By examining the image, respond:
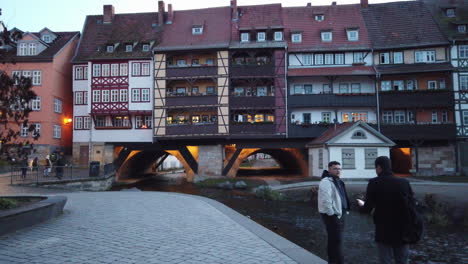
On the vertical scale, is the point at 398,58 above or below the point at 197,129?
above

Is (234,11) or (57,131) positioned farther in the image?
(234,11)

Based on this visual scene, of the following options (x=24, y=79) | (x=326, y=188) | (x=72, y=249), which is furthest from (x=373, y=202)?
(x=24, y=79)

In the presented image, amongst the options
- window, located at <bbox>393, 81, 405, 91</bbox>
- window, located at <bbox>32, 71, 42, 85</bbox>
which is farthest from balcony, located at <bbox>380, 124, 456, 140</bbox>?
window, located at <bbox>32, 71, 42, 85</bbox>

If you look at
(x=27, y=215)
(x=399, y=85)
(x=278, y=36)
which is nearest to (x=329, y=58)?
(x=278, y=36)

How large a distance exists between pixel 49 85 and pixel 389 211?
3677cm

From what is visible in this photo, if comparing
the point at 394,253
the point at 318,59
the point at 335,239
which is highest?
the point at 318,59

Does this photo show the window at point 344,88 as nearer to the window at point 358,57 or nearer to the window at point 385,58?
the window at point 358,57

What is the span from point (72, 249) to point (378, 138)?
1097 inches

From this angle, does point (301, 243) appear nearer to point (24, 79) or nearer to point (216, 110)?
point (24, 79)

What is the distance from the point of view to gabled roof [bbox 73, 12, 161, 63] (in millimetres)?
36438

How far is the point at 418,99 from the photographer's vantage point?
3319 cm

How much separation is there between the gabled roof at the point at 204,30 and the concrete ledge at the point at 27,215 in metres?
26.4

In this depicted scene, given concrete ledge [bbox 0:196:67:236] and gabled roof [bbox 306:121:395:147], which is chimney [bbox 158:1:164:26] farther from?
concrete ledge [bbox 0:196:67:236]

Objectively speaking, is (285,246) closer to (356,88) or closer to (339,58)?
(356,88)
